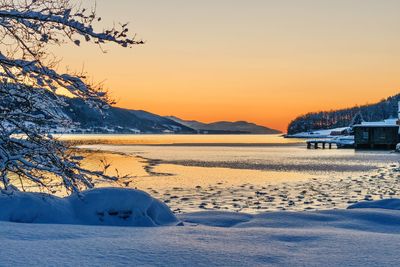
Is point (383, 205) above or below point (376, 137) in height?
below

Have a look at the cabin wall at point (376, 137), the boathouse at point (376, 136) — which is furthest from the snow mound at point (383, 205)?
the cabin wall at point (376, 137)

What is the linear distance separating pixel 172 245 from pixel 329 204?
42.0 feet

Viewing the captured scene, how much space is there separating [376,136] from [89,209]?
7417cm

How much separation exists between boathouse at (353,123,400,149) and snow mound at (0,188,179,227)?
236ft

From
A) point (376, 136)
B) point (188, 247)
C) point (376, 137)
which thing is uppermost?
point (376, 136)

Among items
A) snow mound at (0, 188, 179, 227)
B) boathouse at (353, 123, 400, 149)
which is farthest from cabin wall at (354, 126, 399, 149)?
snow mound at (0, 188, 179, 227)

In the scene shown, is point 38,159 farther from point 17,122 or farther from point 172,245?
point 172,245

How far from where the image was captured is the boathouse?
7312 centimetres

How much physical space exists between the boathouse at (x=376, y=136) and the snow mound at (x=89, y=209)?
71.9 meters

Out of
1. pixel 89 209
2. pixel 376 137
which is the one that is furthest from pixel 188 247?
pixel 376 137

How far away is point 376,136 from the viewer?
7494 cm

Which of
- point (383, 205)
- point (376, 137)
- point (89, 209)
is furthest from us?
point (376, 137)

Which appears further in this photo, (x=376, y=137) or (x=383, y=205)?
(x=376, y=137)

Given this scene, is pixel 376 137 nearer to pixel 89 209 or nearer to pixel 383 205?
pixel 383 205
